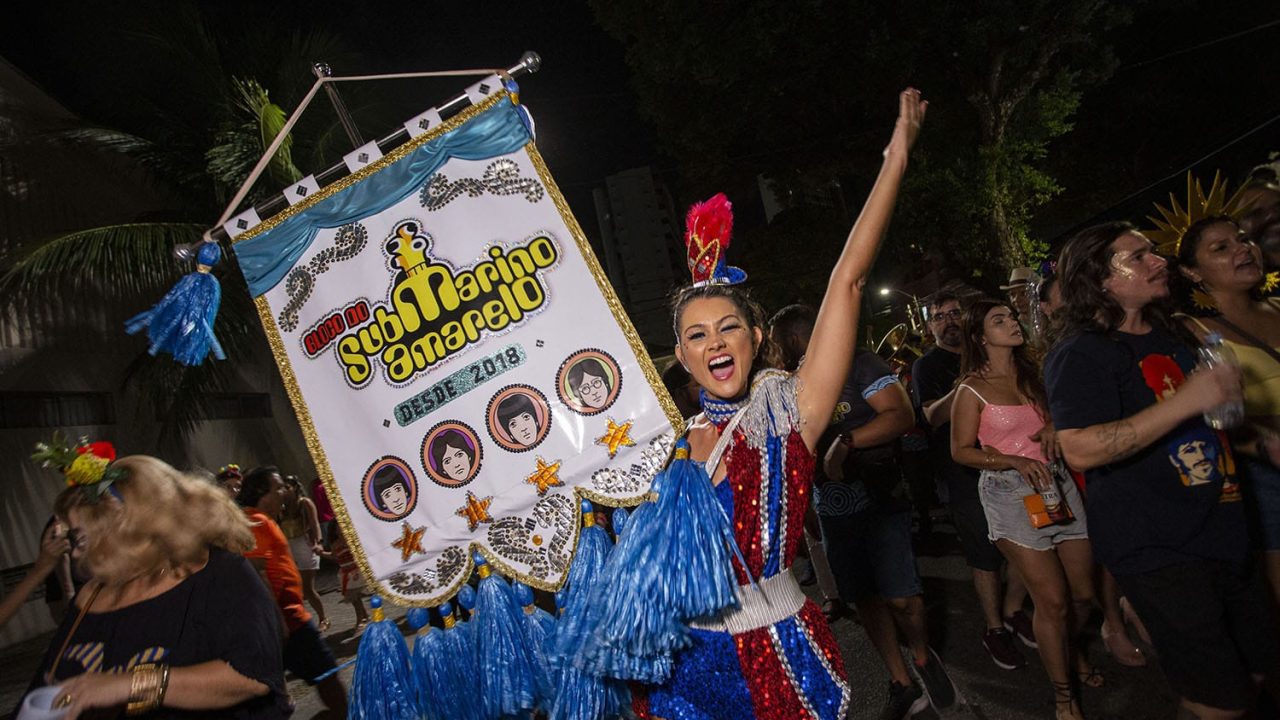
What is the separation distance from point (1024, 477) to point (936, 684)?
44.2 inches

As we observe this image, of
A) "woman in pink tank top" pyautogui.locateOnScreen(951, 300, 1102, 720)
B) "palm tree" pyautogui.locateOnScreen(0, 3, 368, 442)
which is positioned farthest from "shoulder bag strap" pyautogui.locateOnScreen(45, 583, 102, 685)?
"palm tree" pyautogui.locateOnScreen(0, 3, 368, 442)

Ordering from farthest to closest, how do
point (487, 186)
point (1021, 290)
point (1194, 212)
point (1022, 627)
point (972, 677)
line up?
point (1021, 290) → point (1194, 212) → point (1022, 627) → point (972, 677) → point (487, 186)

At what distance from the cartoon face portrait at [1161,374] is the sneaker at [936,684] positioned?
5.72 feet

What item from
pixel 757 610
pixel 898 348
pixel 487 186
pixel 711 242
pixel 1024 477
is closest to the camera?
pixel 757 610

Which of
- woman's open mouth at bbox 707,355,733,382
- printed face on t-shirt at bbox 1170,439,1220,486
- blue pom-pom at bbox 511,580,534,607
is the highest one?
woman's open mouth at bbox 707,355,733,382

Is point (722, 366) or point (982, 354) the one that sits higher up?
point (722, 366)

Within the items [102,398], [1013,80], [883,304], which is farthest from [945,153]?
[883,304]

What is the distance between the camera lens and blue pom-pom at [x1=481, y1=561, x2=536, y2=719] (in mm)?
2195

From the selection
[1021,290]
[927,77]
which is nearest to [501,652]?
[1021,290]

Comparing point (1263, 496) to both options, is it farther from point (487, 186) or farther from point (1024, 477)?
point (487, 186)

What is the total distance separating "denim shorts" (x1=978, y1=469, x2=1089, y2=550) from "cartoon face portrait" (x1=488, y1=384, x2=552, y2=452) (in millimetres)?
2438

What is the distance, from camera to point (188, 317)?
2666 millimetres

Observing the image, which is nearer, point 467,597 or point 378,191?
point 467,597

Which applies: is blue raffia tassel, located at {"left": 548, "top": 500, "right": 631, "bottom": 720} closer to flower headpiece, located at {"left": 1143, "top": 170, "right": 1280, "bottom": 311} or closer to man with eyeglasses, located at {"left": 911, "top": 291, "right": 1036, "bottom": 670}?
man with eyeglasses, located at {"left": 911, "top": 291, "right": 1036, "bottom": 670}
